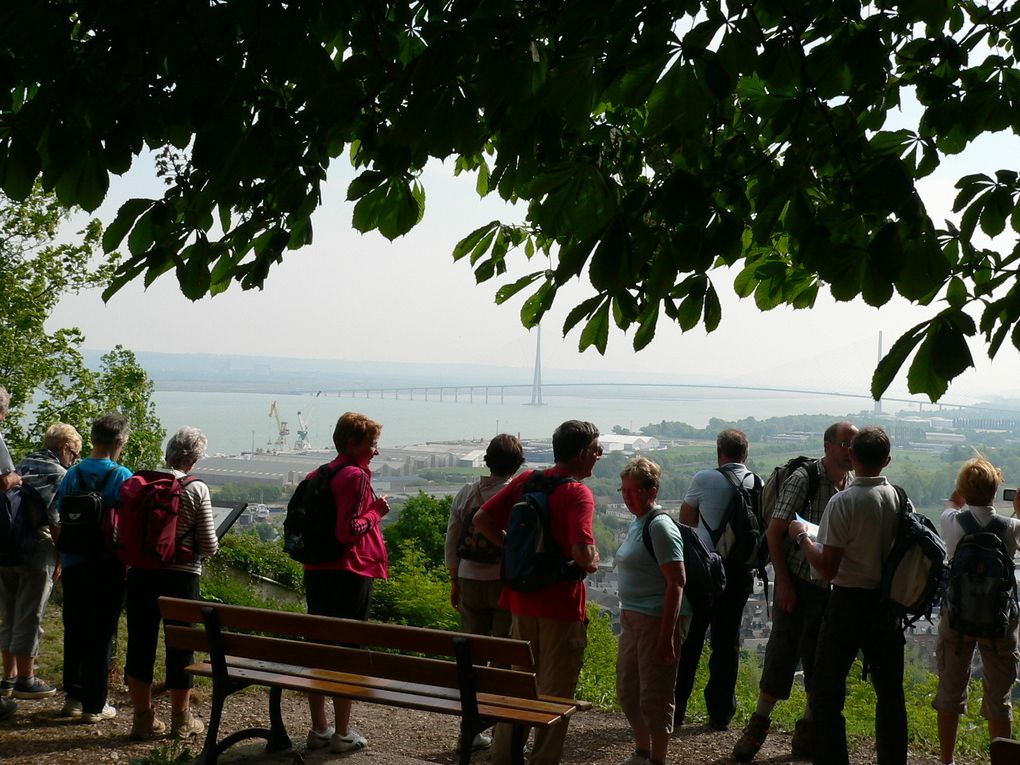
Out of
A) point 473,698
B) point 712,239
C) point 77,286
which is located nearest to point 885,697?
point 473,698

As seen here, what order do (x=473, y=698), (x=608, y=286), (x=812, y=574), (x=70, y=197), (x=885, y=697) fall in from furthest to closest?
(x=812, y=574), (x=885, y=697), (x=473, y=698), (x=70, y=197), (x=608, y=286)

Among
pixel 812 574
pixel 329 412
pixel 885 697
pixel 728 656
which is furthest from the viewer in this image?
pixel 329 412

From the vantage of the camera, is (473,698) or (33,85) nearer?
(33,85)

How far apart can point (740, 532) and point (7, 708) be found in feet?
14.7

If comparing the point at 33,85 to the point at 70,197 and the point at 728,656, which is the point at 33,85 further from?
the point at 728,656

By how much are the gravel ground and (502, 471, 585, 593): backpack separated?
4.32 feet

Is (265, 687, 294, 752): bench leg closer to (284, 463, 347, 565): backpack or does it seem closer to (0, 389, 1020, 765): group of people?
(0, 389, 1020, 765): group of people

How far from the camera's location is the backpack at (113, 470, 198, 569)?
6.01 metres

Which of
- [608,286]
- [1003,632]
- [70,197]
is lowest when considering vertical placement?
[1003,632]

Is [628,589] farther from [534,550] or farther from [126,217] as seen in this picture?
[126,217]

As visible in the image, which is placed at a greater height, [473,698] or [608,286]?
[608,286]

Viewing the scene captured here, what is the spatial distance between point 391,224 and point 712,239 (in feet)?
3.82

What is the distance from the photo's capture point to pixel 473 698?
475 cm

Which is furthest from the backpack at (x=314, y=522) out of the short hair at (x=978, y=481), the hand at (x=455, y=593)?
the short hair at (x=978, y=481)
